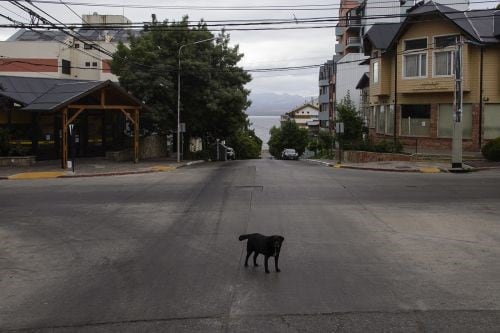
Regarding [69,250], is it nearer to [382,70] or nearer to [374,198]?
[374,198]

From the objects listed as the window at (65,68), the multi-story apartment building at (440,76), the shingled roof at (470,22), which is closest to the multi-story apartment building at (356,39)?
the window at (65,68)

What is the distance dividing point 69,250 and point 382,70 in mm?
32409

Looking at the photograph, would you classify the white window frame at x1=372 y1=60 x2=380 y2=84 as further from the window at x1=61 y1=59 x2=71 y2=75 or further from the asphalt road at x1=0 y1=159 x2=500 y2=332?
the window at x1=61 y1=59 x2=71 y2=75

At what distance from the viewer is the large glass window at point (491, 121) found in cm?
3400

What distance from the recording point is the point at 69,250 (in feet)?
38.8

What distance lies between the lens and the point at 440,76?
35.2 meters

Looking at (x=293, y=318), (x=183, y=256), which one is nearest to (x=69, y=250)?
(x=183, y=256)

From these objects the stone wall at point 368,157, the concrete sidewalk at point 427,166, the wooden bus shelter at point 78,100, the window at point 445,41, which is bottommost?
the concrete sidewalk at point 427,166

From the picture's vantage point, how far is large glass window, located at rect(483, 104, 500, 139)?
3400 cm

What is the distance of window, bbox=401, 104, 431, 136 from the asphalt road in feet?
55.0

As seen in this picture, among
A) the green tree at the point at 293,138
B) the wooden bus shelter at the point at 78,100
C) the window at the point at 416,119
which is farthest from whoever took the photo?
the green tree at the point at 293,138

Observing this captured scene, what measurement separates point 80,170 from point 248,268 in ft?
73.3

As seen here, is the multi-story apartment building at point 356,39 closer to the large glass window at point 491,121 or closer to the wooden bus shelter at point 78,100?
the large glass window at point 491,121

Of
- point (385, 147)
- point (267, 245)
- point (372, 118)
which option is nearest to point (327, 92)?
Answer: point (372, 118)
